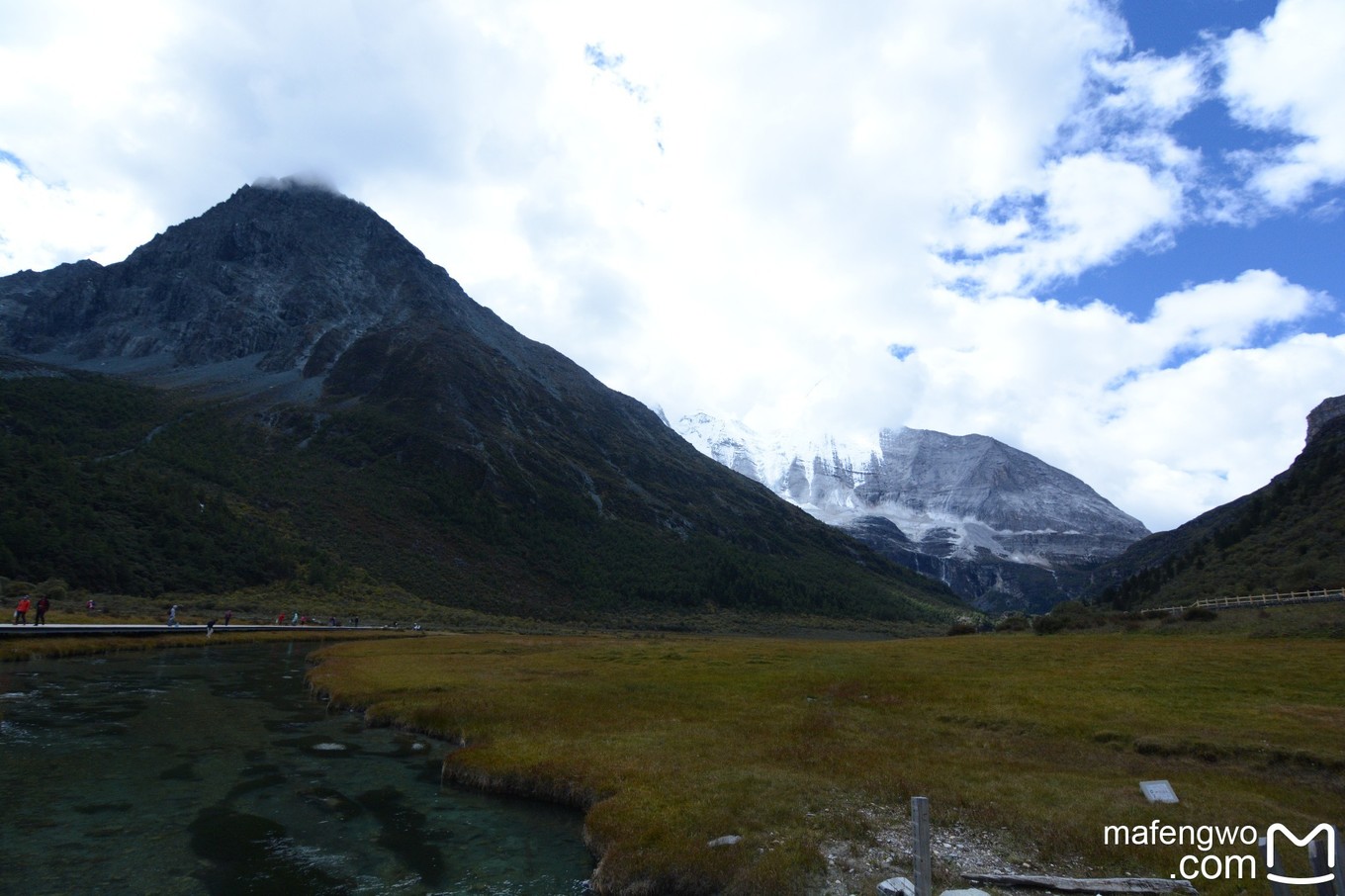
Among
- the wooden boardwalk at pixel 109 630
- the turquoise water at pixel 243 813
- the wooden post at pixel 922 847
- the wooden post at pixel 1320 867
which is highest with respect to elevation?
the wooden post at pixel 1320 867

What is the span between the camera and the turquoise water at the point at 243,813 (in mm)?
17750

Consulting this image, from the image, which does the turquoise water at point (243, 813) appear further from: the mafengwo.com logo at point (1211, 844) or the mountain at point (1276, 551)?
the mountain at point (1276, 551)

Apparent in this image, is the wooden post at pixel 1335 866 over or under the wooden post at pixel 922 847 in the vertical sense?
over

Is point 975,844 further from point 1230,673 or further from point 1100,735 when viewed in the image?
point 1230,673

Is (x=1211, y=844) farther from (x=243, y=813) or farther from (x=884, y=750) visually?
(x=243, y=813)

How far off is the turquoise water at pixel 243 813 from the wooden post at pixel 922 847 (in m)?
11.0

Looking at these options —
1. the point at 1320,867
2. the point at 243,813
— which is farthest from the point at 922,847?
the point at 243,813

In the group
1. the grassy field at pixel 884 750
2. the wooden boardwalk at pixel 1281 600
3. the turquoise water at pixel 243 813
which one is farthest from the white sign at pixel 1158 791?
the wooden boardwalk at pixel 1281 600

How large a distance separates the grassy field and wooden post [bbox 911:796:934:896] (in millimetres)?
5973

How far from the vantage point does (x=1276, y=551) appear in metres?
125

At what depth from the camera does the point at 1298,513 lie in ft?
456

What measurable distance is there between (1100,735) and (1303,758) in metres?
6.41

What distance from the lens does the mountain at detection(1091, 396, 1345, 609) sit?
107m

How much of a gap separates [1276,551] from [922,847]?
15466 cm
